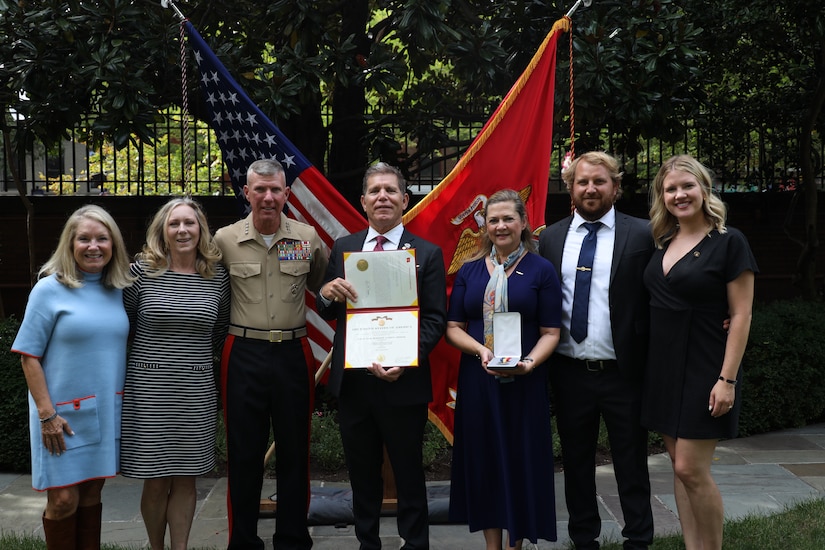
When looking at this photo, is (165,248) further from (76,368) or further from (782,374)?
(782,374)

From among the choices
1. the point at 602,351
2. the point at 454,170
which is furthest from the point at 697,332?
the point at 454,170

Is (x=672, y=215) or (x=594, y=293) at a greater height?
(x=672, y=215)

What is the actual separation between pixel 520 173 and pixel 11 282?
679 cm

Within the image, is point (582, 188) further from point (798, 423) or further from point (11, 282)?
point (11, 282)

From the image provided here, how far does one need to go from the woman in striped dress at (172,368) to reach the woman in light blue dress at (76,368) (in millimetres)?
97

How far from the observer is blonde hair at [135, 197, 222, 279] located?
4.22 metres

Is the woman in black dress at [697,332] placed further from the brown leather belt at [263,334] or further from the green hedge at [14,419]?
the green hedge at [14,419]

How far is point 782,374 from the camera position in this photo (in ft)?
25.1

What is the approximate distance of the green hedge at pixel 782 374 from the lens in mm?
7598

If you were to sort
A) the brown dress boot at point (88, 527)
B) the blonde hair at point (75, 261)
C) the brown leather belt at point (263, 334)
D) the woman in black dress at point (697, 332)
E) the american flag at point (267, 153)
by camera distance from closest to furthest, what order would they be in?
the woman in black dress at point (697, 332) < the blonde hair at point (75, 261) < the brown dress boot at point (88, 527) < the brown leather belt at point (263, 334) < the american flag at point (267, 153)

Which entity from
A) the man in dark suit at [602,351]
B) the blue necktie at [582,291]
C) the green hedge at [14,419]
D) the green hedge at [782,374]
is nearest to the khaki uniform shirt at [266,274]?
the man in dark suit at [602,351]

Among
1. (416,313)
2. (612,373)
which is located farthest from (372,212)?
(612,373)

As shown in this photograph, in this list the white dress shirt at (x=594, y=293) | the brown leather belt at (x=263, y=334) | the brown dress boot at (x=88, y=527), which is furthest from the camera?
the brown leather belt at (x=263, y=334)

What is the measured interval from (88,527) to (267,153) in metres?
2.39
